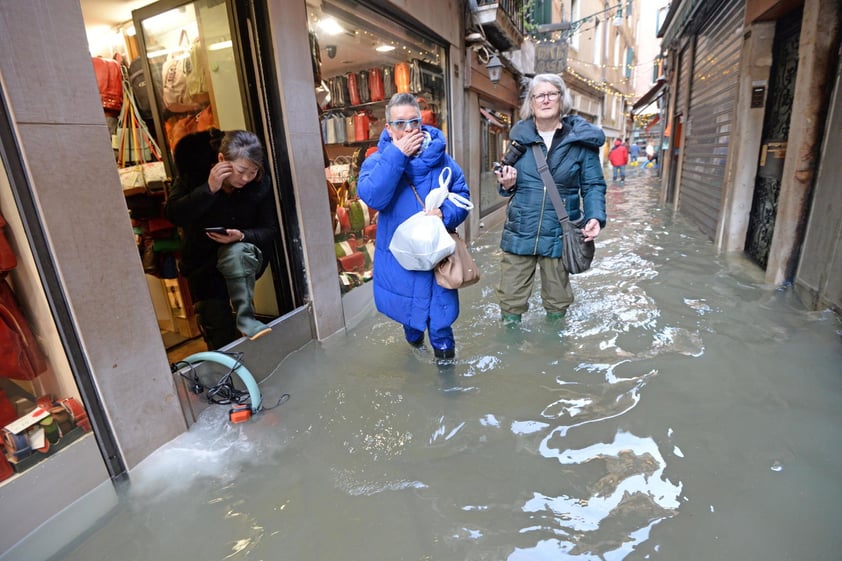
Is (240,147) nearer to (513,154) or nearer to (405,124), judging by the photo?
(405,124)

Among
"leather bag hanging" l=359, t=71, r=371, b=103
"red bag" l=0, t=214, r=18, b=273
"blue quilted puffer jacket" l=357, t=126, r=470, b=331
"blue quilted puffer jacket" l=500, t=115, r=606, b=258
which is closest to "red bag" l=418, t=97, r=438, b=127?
"leather bag hanging" l=359, t=71, r=371, b=103

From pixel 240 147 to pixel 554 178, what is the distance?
2250 mm

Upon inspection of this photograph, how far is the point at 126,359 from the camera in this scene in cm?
236

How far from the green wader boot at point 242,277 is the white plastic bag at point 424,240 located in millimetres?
1214

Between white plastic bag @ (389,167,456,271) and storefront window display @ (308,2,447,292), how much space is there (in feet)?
6.34

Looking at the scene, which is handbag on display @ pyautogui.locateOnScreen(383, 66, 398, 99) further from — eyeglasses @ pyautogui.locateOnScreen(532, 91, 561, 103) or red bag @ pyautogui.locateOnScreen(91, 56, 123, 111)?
eyeglasses @ pyautogui.locateOnScreen(532, 91, 561, 103)

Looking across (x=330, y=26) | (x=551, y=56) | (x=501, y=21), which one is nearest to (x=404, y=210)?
(x=330, y=26)

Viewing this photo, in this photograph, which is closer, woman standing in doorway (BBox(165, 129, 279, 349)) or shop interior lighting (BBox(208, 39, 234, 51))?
woman standing in doorway (BBox(165, 129, 279, 349))

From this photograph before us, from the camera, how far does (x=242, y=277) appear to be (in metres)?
3.29

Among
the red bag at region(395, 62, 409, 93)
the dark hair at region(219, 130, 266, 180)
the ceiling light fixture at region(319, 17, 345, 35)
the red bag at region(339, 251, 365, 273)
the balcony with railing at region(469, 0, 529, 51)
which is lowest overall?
the red bag at region(339, 251, 365, 273)

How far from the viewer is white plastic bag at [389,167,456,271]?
2635 mm

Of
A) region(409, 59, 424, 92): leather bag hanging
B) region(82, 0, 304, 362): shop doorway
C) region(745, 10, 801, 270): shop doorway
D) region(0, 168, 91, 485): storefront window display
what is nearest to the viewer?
region(0, 168, 91, 485): storefront window display

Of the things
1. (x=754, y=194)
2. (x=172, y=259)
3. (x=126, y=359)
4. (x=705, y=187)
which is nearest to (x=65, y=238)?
(x=126, y=359)

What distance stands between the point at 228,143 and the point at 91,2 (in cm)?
183
